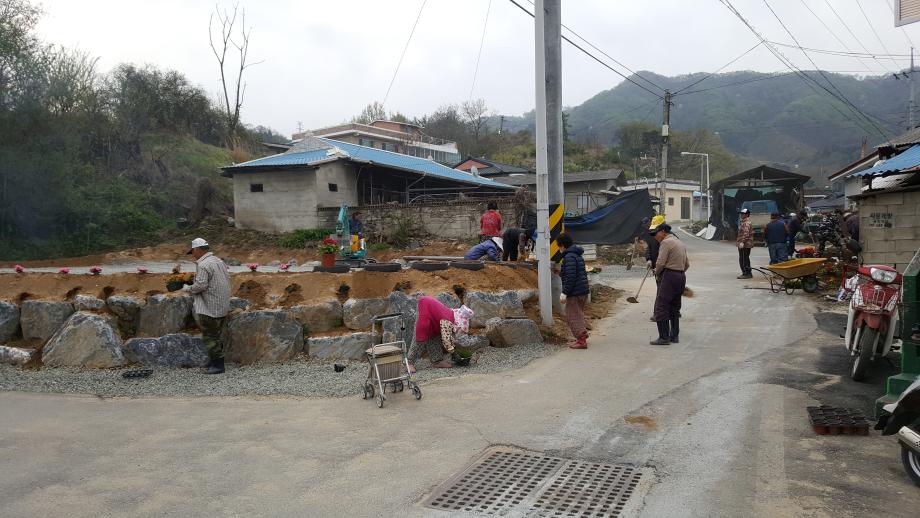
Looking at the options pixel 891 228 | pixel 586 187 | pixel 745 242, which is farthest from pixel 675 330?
pixel 586 187

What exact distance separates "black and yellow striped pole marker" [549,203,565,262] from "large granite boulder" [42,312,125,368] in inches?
250

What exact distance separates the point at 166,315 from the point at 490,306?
4.63 metres

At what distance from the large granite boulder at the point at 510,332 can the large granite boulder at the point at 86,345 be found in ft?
17.0

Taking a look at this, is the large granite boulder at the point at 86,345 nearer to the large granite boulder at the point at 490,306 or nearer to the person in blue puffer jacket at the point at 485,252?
the large granite boulder at the point at 490,306

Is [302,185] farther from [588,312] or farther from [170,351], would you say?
[170,351]

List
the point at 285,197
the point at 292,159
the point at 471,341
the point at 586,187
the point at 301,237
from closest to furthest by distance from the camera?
the point at 471,341, the point at 301,237, the point at 285,197, the point at 292,159, the point at 586,187

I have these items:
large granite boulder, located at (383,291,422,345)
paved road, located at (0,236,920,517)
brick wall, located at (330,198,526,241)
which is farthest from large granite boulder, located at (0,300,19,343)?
brick wall, located at (330,198,526,241)

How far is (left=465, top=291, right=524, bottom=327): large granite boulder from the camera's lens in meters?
8.91

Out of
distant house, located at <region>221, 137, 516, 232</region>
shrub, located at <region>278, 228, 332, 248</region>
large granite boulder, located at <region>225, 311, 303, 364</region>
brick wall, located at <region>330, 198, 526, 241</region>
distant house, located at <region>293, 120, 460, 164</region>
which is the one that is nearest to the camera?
large granite boulder, located at <region>225, 311, 303, 364</region>

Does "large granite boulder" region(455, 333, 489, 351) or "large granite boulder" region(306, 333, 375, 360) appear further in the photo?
"large granite boulder" region(306, 333, 375, 360)

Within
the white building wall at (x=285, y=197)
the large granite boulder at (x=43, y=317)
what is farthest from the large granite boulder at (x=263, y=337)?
the white building wall at (x=285, y=197)

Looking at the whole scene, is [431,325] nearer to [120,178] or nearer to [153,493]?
[153,493]

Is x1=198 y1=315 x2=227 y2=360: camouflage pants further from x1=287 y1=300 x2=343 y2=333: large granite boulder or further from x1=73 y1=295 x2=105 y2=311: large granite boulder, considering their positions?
x1=73 y1=295 x2=105 y2=311: large granite boulder

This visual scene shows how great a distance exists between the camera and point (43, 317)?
9.14m
